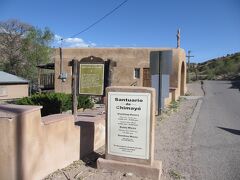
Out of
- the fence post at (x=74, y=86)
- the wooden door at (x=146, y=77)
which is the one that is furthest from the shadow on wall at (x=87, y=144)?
the wooden door at (x=146, y=77)

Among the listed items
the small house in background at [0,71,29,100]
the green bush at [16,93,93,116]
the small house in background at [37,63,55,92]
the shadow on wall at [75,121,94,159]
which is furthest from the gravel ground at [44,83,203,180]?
the small house in background at [37,63,55,92]

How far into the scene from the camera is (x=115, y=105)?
594cm

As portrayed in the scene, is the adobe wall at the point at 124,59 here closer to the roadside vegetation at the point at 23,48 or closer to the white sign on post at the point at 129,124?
the roadside vegetation at the point at 23,48

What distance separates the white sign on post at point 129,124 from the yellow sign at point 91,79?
8.09ft

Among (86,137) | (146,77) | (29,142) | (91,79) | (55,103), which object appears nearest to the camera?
(29,142)

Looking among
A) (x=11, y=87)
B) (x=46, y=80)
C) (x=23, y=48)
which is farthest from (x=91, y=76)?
(x=23, y=48)

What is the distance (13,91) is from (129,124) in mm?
25572

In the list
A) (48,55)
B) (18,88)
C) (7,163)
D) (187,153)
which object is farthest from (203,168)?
(48,55)

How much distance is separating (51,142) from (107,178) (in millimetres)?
1032

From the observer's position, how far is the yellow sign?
27.7 ft

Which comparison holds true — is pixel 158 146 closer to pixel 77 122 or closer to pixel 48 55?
pixel 77 122

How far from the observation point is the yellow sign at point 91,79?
8.43m

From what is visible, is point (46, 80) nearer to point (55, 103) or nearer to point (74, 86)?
point (55, 103)

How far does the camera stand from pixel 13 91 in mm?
29859
